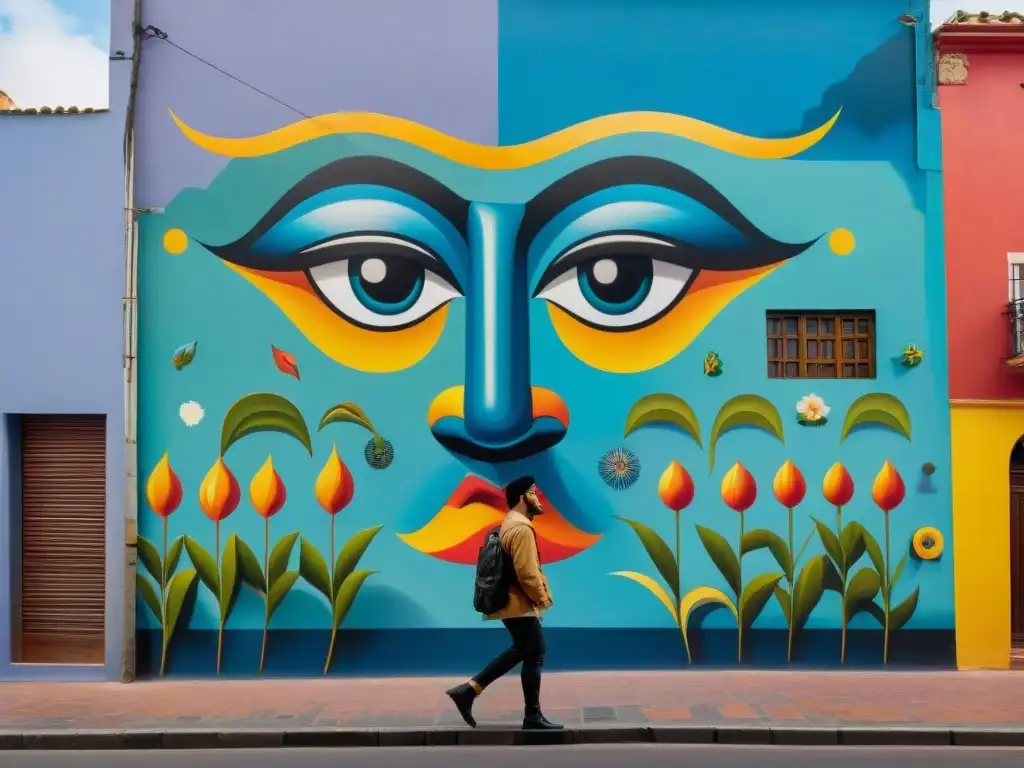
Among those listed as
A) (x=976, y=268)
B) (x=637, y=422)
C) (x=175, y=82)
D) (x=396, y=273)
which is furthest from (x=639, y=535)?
(x=175, y=82)

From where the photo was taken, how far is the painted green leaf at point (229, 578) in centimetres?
1138

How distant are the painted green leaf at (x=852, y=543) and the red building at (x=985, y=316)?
3.15 ft

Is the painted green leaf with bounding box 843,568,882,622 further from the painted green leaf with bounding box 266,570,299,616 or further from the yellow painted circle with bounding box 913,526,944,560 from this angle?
the painted green leaf with bounding box 266,570,299,616

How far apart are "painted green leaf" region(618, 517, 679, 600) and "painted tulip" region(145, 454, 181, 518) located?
4.43m

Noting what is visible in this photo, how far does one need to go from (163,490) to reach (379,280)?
298 centimetres

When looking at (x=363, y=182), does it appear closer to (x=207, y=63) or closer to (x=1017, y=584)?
(x=207, y=63)

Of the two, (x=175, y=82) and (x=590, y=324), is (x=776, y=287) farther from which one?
(x=175, y=82)

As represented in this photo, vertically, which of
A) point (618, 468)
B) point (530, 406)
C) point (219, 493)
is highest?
point (530, 406)

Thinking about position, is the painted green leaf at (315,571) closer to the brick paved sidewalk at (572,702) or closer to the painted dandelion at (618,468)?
the brick paved sidewalk at (572,702)

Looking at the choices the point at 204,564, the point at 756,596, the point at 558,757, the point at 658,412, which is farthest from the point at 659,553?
the point at 204,564

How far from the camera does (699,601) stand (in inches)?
451

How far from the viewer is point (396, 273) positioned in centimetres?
1154

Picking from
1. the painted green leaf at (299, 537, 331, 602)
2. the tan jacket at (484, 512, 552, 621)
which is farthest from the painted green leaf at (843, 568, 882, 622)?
the painted green leaf at (299, 537, 331, 602)

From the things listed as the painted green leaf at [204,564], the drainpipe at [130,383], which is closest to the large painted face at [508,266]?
the drainpipe at [130,383]
